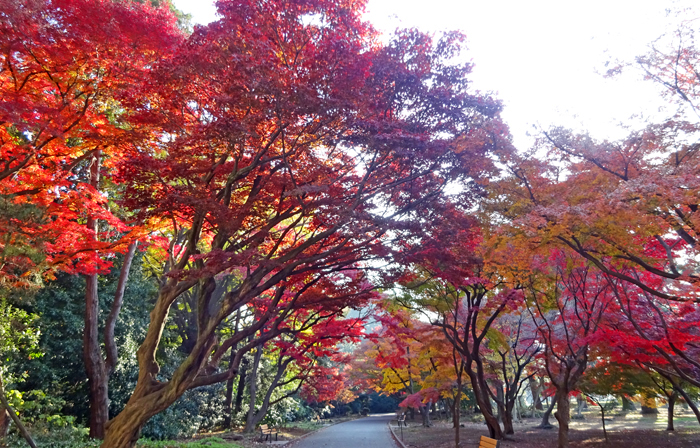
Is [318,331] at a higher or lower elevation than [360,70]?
lower

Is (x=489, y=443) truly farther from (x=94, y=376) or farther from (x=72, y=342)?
(x=72, y=342)

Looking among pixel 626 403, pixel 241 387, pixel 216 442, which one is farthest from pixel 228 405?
pixel 626 403

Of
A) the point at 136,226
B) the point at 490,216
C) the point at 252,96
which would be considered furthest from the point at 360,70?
the point at 136,226

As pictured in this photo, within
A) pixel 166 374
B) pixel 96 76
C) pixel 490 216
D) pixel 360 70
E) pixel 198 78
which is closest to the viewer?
pixel 360 70

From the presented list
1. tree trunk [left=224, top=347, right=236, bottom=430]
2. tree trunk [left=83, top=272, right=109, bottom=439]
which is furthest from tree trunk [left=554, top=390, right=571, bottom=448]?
tree trunk [left=224, top=347, right=236, bottom=430]

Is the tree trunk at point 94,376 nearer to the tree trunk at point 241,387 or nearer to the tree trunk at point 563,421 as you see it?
the tree trunk at point 241,387

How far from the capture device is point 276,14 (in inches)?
250

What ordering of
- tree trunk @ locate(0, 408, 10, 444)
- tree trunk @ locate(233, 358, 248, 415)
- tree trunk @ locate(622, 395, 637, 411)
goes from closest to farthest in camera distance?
tree trunk @ locate(0, 408, 10, 444) < tree trunk @ locate(233, 358, 248, 415) < tree trunk @ locate(622, 395, 637, 411)

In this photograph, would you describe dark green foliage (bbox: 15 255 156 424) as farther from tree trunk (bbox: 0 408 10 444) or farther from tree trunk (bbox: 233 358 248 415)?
tree trunk (bbox: 233 358 248 415)

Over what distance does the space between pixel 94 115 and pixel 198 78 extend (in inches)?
97.8

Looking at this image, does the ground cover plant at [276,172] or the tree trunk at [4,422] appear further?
the tree trunk at [4,422]

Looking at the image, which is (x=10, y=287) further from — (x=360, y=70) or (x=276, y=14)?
(x=360, y=70)

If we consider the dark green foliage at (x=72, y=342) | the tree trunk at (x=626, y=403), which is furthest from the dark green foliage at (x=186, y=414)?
the tree trunk at (x=626, y=403)

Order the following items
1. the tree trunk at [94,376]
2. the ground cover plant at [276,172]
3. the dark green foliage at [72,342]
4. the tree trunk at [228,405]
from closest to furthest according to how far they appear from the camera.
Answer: the ground cover plant at [276,172] → the tree trunk at [94,376] → the dark green foliage at [72,342] → the tree trunk at [228,405]
